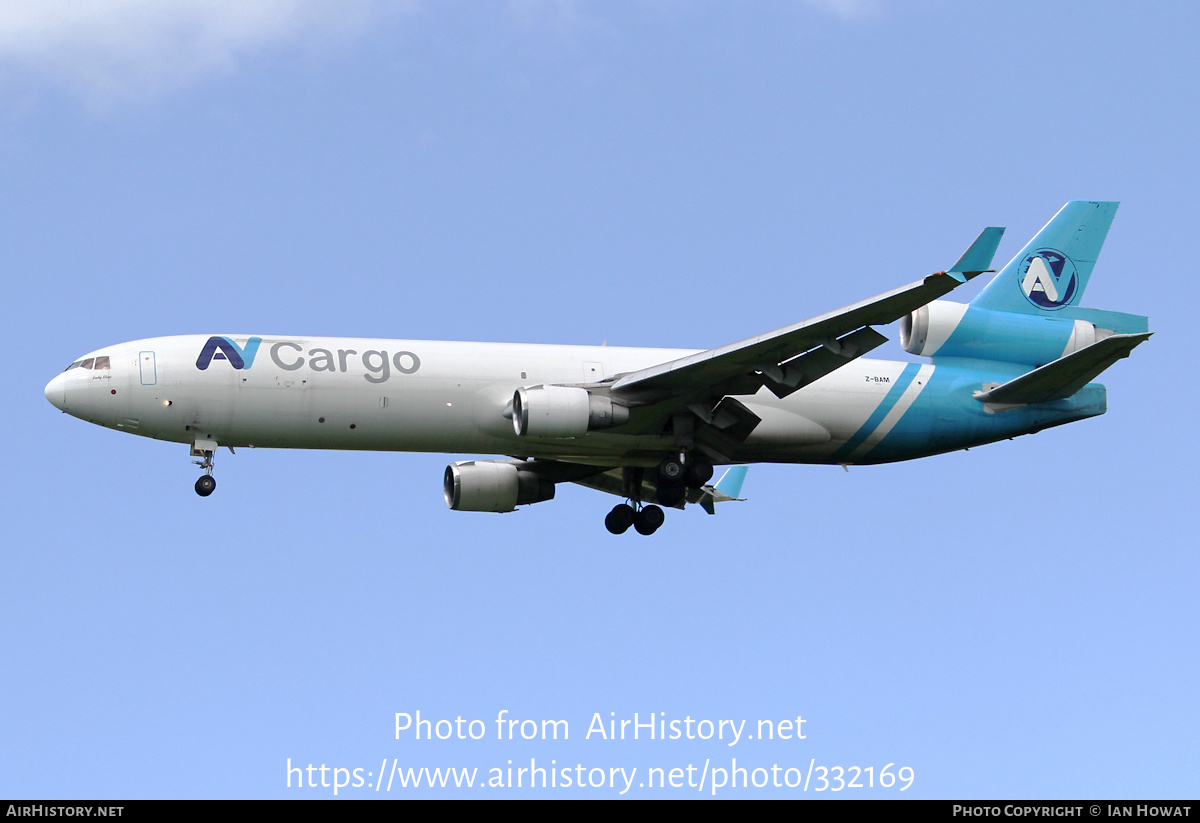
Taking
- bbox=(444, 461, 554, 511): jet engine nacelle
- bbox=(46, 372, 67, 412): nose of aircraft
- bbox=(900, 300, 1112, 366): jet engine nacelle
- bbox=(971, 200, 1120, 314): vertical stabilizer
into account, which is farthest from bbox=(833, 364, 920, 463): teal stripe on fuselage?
bbox=(46, 372, 67, 412): nose of aircraft

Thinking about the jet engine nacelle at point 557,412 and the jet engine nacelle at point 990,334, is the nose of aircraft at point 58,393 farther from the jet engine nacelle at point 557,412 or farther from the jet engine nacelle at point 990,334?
the jet engine nacelle at point 990,334

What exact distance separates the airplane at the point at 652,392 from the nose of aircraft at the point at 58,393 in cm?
4

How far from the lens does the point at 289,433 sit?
37188mm

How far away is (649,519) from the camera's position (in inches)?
1647

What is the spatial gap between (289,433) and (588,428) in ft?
Answer: 24.1

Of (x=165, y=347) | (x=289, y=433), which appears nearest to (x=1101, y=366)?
(x=289, y=433)

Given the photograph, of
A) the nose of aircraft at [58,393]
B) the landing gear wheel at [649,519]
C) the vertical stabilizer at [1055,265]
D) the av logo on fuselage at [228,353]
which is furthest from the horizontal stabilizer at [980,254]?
the nose of aircraft at [58,393]

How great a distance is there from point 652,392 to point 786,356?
3.50 metres

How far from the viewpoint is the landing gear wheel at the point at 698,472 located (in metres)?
38.8

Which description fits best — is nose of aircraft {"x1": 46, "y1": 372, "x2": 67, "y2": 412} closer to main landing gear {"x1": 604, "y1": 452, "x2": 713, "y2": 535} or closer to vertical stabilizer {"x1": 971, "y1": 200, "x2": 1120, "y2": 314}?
main landing gear {"x1": 604, "y1": 452, "x2": 713, "y2": 535}

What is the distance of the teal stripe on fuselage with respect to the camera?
40.1 meters

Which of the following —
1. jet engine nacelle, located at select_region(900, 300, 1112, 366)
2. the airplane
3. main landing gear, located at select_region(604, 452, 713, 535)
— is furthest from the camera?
jet engine nacelle, located at select_region(900, 300, 1112, 366)

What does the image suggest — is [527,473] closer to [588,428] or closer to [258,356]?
[588,428]

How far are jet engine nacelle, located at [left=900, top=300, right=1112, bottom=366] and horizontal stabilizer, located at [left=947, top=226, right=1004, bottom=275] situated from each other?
9.28 meters
